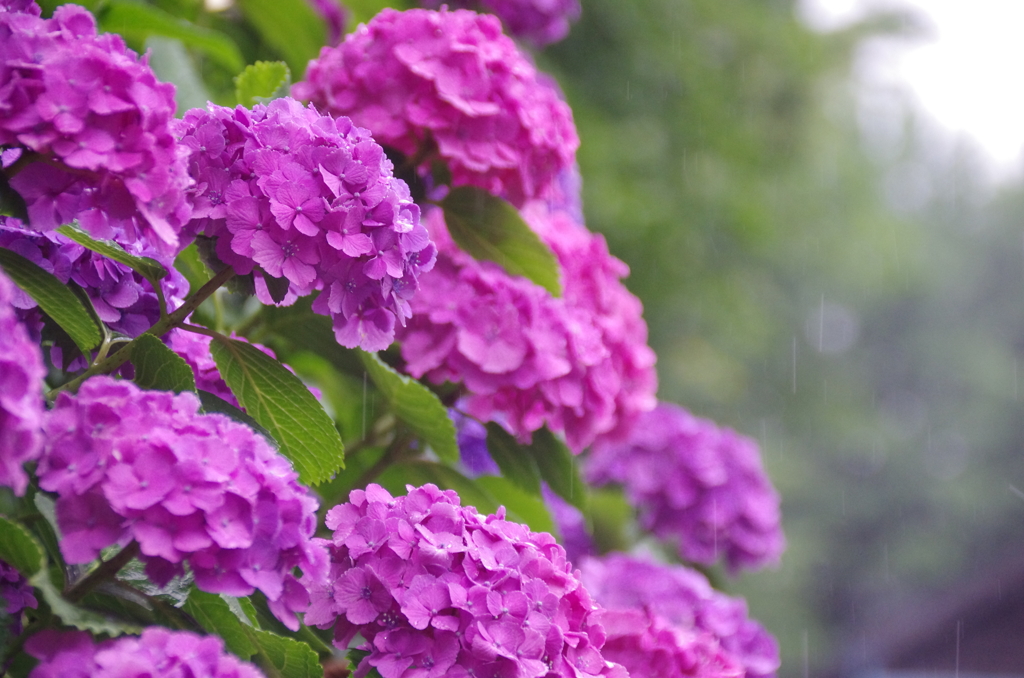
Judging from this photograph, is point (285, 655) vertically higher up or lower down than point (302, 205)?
lower down

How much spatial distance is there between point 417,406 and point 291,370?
0.55 ft

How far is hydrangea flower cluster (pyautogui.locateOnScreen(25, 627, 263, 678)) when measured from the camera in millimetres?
622

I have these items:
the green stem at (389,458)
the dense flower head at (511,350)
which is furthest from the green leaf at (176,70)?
the green stem at (389,458)

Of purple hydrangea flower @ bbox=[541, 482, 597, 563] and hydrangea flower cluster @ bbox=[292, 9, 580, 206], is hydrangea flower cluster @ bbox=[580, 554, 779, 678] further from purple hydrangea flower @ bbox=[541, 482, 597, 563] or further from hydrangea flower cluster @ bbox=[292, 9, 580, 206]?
→ hydrangea flower cluster @ bbox=[292, 9, 580, 206]

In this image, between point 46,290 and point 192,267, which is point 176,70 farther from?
point 46,290

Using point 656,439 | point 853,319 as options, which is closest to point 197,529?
point 656,439

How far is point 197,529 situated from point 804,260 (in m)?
14.6

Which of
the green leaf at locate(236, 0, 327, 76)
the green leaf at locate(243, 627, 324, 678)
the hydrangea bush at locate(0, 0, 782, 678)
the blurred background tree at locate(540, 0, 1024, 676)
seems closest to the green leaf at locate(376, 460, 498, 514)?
the hydrangea bush at locate(0, 0, 782, 678)

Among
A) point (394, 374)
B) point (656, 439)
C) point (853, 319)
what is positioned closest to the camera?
point (394, 374)

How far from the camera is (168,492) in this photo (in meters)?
0.66

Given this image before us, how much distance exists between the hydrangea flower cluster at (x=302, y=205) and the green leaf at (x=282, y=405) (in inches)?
4.0

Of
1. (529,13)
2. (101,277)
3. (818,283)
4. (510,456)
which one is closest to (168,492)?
(101,277)

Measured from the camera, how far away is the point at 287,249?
33.5 inches

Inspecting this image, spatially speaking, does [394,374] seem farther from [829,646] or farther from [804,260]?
[829,646]
